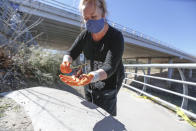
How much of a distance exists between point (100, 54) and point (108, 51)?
4.5 inches

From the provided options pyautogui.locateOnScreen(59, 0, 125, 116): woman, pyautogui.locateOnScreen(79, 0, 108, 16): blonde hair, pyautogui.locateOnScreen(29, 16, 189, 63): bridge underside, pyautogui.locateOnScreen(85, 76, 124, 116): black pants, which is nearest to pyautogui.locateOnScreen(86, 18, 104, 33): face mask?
pyautogui.locateOnScreen(59, 0, 125, 116): woman

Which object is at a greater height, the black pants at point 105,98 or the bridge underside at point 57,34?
the bridge underside at point 57,34

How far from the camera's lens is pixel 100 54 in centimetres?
89

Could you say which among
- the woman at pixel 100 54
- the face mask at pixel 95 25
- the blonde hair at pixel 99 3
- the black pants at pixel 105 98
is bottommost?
the black pants at pixel 105 98

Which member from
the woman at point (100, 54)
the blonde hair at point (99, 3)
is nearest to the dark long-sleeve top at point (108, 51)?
the woman at point (100, 54)

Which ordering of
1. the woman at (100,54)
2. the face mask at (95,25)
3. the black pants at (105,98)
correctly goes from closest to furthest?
1. the woman at (100,54)
2. the face mask at (95,25)
3. the black pants at (105,98)

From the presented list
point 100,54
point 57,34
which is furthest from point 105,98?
point 57,34

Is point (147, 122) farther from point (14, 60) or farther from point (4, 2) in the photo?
point (4, 2)

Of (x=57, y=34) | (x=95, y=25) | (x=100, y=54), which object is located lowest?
(x=100, y=54)

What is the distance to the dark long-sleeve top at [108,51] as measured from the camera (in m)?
0.71

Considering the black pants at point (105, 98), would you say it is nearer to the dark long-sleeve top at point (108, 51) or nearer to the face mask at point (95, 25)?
the dark long-sleeve top at point (108, 51)

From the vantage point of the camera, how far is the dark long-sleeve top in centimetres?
71

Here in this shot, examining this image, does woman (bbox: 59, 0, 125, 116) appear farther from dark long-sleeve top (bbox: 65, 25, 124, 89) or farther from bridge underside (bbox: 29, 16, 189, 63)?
bridge underside (bbox: 29, 16, 189, 63)

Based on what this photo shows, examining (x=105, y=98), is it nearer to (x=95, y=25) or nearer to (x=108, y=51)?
(x=108, y=51)
